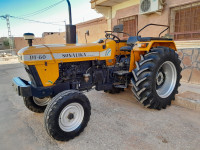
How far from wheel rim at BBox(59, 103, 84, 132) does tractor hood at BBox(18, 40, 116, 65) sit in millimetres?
808

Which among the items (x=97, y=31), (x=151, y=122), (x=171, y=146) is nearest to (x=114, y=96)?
(x=151, y=122)

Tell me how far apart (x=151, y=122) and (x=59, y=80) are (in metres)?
1.78

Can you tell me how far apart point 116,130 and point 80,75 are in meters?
1.19

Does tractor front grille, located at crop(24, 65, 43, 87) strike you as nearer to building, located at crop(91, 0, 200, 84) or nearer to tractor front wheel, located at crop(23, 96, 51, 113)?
tractor front wheel, located at crop(23, 96, 51, 113)

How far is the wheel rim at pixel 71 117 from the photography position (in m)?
2.26

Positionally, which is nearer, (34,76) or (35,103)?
(34,76)

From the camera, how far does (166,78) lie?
365 centimetres

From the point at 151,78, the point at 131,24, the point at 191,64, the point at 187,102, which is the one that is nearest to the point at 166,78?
the point at 187,102

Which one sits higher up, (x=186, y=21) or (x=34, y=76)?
(x=186, y=21)

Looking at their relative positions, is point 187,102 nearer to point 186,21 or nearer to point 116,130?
point 116,130

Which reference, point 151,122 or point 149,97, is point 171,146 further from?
point 149,97

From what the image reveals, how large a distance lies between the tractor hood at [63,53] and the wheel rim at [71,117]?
81 centimetres

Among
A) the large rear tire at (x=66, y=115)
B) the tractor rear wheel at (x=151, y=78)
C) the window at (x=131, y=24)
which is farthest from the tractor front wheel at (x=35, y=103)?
the window at (x=131, y=24)

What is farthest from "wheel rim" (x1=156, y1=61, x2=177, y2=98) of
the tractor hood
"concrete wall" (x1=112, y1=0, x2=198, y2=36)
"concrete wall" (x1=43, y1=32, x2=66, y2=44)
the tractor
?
"concrete wall" (x1=43, y1=32, x2=66, y2=44)
